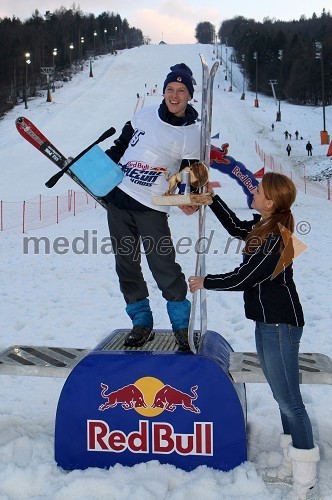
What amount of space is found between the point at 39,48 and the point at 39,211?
62.5 metres

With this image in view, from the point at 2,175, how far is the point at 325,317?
62.3ft

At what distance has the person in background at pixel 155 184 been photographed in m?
3.13

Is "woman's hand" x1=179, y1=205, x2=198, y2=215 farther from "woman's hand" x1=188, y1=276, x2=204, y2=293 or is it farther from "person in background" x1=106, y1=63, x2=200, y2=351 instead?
"woman's hand" x1=188, y1=276, x2=204, y2=293

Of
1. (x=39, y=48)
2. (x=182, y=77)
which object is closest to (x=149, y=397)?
(x=182, y=77)

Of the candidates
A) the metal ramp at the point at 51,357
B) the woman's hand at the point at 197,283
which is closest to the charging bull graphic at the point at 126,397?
the metal ramp at the point at 51,357

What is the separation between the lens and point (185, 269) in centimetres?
811

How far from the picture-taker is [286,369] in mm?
2654

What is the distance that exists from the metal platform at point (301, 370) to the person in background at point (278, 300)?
205 mm

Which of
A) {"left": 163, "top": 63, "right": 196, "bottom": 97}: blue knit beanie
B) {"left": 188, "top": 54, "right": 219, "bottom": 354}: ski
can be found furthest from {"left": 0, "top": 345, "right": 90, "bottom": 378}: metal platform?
{"left": 163, "top": 63, "right": 196, "bottom": 97}: blue knit beanie

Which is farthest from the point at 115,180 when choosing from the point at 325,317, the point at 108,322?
the point at 325,317

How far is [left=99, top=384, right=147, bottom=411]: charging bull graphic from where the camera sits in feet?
9.51

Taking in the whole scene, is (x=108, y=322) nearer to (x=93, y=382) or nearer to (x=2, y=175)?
(x=93, y=382)

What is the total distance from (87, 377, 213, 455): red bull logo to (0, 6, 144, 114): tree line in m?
47.0

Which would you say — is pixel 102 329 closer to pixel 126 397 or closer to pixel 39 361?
pixel 39 361
